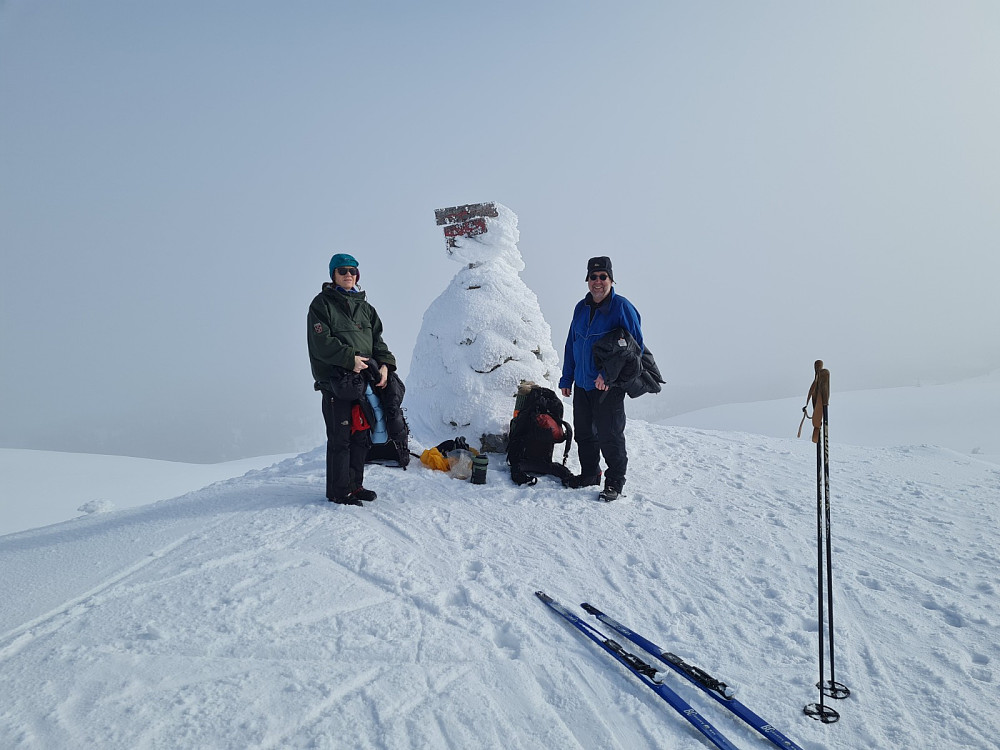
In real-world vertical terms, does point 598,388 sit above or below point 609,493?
above

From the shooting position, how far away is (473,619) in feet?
9.87

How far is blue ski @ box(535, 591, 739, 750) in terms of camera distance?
83.0 inches

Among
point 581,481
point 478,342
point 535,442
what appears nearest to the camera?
point 581,481

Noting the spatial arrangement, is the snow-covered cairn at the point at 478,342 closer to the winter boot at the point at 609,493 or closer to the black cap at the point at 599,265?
the winter boot at the point at 609,493

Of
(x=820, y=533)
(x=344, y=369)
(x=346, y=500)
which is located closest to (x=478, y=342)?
(x=344, y=369)

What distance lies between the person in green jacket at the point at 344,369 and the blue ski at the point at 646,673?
7.91ft

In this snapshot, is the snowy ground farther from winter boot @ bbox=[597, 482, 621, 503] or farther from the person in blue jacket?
winter boot @ bbox=[597, 482, 621, 503]

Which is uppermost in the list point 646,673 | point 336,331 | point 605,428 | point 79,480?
point 336,331

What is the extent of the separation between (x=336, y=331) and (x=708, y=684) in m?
3.88

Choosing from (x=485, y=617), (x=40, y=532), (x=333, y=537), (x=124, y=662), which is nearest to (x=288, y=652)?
(x=124, y=662)

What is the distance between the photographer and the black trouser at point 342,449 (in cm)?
468

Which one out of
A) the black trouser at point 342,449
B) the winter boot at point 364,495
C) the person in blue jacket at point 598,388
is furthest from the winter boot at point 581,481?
the black trouser at point 342,449

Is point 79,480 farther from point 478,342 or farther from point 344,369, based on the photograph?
point 344,369

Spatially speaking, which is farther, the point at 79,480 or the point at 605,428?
the point at 79,480
